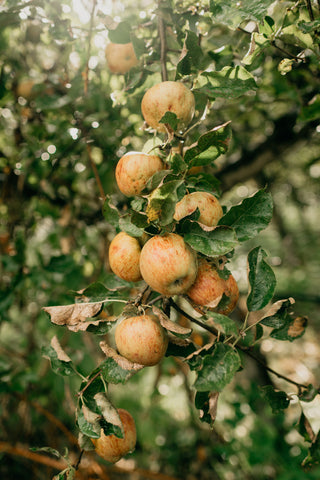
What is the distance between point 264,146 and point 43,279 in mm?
1302

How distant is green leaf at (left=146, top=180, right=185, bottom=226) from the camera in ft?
1.99

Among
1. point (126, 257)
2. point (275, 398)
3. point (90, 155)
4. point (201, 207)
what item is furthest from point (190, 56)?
point (275, 398)

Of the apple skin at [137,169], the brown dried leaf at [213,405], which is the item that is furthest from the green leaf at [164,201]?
the brown dried leaf at [213,405]

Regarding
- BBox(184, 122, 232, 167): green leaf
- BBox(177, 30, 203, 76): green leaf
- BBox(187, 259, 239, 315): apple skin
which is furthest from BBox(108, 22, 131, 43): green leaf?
BBox(187, 259, 239, 315): apple skin

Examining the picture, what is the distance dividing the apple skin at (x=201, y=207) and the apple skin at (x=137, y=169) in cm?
11

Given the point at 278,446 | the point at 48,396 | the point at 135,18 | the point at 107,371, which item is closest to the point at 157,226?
the point at 107,371

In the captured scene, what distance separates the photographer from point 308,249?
597cm

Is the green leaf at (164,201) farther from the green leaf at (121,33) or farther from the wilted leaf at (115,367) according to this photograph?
the green leaf at (121,33)

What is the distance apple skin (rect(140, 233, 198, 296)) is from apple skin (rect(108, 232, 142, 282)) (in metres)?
0.08

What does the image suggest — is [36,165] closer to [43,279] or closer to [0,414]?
[43,279]

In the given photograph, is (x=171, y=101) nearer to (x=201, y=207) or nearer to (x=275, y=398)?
(x=201, y=207)

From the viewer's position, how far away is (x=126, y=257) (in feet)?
2.47

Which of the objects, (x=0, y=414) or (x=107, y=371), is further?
(x=0, y=414)

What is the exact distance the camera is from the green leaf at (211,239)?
615 millimetres
